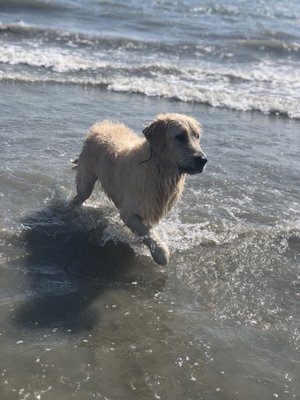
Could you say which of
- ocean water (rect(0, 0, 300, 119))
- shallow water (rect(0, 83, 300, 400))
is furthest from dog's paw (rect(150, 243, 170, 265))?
ocean water (rect(0, 0, 300, 119))

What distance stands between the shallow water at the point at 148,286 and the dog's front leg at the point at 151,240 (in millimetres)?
228

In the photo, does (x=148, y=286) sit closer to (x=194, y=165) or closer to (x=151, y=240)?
(x=151, y=240)

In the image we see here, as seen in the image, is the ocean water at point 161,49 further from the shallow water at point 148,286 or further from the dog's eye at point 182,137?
the dog's eye at point 182,137

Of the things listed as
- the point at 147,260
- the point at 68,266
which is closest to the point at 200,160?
the point at 147,260

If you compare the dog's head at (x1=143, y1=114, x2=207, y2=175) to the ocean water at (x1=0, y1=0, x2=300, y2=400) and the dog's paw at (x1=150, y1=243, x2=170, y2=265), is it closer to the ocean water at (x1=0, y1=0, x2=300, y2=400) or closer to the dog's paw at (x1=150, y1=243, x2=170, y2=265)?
the dog's paw at (x1=150, y1=243, x2=170, y2=265)

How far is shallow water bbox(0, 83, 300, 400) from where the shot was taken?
4062 mm

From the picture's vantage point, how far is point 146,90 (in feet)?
41.3

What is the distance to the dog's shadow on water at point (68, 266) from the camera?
4.72 m

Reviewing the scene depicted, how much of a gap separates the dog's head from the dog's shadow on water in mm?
1154

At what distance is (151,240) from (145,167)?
32.3 inches

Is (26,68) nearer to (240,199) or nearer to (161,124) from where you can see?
(240,199)

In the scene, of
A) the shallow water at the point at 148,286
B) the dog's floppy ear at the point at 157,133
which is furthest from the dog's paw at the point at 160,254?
the dog's floppy ear at the point at 157,133

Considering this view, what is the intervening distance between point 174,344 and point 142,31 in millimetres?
17028

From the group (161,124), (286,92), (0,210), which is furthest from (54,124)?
(286,92)
